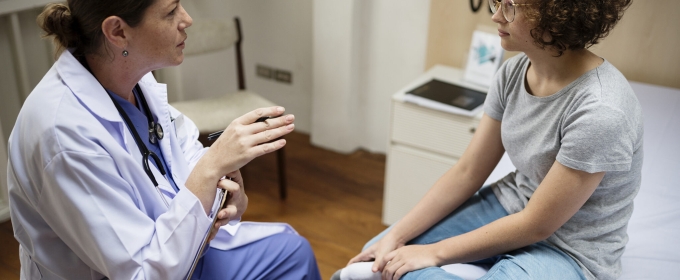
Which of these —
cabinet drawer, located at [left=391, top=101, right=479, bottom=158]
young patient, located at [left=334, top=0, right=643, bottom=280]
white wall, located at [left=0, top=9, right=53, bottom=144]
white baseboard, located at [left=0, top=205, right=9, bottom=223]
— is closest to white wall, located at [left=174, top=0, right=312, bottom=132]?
white wall, located at [left=0, top=9, right=53, bottom=144]

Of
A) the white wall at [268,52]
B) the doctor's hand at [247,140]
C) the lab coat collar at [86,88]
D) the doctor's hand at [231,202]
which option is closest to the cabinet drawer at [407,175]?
the white wall at [268,52]

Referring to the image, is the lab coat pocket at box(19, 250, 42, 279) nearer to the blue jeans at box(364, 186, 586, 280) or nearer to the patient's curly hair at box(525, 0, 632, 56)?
the blue jeans at box(364, 186, 586, 280)

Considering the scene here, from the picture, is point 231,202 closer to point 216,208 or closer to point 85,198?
point 216,208

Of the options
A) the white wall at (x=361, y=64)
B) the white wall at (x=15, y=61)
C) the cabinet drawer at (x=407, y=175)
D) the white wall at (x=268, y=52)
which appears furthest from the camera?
the white wall at (x=268, y=52)

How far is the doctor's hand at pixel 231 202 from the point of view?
1282 mm

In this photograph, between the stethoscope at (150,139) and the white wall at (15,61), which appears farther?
the white wall at (15,61)

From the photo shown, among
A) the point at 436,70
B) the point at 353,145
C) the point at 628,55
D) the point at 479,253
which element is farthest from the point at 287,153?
the point at 479,253

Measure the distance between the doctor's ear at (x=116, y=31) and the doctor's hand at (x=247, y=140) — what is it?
26 centimetres

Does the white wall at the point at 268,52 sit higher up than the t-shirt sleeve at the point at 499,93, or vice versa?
the t-shirt sleeve at the point at 499,93

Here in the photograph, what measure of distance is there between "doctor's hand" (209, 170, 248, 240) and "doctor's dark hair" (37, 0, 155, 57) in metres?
0.36

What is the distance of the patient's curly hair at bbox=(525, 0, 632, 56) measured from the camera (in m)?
1.21

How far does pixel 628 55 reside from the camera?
88.1 inches

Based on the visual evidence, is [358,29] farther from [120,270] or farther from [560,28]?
[120,270]

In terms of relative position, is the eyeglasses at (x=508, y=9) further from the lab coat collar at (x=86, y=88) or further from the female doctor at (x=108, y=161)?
the lab coat collar at (x=86, y=88)
